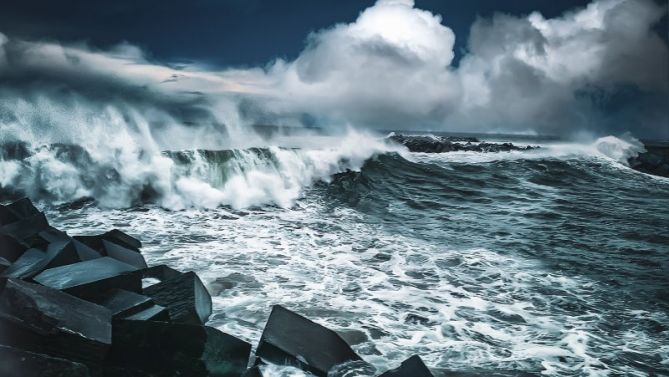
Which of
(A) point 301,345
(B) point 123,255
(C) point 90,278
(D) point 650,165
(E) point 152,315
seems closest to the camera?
(E) point 152,315

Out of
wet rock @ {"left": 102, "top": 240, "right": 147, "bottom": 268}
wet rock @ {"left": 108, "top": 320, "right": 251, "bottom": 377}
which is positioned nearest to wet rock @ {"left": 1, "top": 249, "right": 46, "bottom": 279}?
wet rock @ {"left": 102, "top": 240, "right": 147, "bottom": 268}

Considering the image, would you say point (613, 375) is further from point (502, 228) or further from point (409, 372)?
point (502, 228)

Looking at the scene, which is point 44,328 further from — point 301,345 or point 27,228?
point 27,228

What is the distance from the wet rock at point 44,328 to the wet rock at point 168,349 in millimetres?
149

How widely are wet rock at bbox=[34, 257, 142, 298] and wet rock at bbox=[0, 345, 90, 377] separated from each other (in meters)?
1.18

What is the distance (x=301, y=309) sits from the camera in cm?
→ 463

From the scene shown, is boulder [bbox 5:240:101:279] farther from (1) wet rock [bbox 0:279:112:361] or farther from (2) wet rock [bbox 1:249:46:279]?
(1) wet rock [bbox 0:279:112:361]

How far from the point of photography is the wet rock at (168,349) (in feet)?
9.49

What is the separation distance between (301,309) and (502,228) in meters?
6.70

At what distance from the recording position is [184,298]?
386cm

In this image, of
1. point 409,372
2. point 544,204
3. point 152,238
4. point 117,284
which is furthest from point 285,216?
point 544,204

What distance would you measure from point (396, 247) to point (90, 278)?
5.28 meters

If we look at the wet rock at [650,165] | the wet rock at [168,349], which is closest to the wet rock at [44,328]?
the wet rock at [168,349]

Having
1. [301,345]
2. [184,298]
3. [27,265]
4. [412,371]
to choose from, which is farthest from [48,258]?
[412,371]
